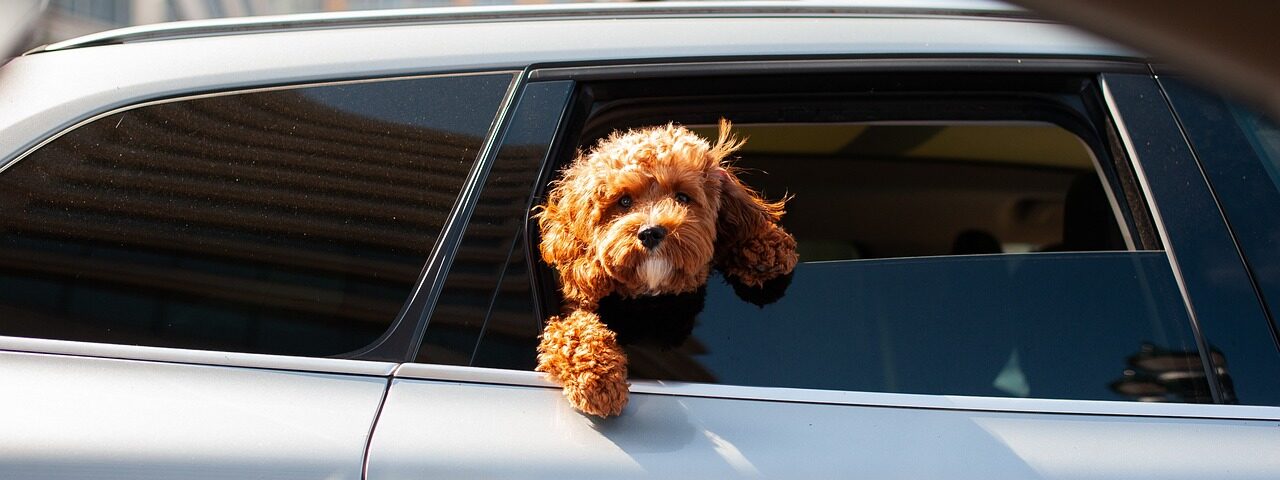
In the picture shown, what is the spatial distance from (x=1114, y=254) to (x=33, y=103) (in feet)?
6.68

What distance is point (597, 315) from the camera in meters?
1.79

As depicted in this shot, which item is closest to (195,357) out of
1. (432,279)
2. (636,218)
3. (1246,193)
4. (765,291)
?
(432,279)

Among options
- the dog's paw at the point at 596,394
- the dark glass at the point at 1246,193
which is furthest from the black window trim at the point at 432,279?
the dark glass at the point at 1246,193

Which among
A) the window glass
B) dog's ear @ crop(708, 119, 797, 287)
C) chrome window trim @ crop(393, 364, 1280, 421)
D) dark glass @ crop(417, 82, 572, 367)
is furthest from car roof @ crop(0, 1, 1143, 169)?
the window glass

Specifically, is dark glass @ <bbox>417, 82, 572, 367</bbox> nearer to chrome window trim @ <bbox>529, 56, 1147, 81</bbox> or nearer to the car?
the car

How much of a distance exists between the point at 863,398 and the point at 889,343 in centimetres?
16

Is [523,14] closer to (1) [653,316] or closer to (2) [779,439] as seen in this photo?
(1) [653,316]

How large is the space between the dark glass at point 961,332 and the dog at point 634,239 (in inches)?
3.1

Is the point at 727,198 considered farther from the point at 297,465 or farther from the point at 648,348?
the point at 297,465

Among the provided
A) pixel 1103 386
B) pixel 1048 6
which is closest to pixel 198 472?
pixel 1048 6

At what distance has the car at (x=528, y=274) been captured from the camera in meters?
1.60

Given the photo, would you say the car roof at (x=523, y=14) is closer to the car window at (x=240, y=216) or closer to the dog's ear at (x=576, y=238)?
the car window at (x=240, y=216)

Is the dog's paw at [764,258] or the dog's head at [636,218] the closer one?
the dog's head at [636,218]

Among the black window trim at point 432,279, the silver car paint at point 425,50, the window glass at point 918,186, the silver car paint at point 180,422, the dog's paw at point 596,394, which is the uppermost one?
the window glass at point 918,186
